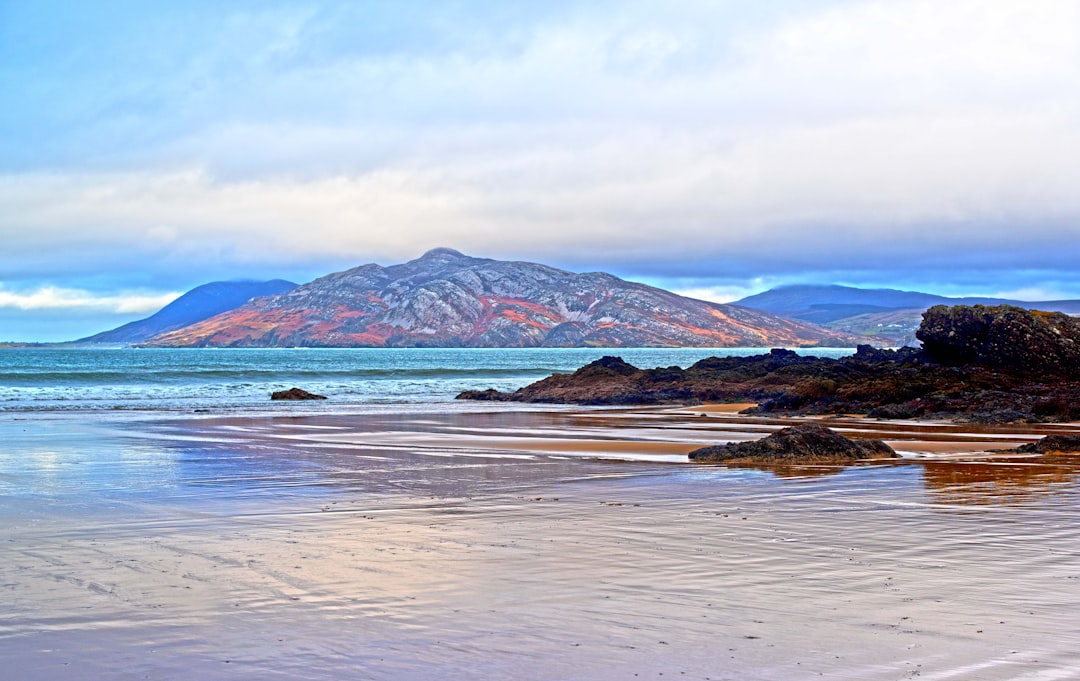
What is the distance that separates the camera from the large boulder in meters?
35.6

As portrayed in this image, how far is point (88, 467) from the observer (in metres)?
17.9

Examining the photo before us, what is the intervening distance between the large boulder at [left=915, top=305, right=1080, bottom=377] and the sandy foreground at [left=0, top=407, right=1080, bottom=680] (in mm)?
19600

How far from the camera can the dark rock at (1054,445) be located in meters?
19.6

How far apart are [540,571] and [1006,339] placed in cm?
3216

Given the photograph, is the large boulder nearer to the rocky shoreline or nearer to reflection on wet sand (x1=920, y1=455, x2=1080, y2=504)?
the rocky shoreline

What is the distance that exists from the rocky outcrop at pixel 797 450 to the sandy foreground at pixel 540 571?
3.37 ft

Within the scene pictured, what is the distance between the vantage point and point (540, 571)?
8.99 metres

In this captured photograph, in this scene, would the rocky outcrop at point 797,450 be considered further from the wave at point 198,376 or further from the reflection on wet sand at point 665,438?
the wave at point 198,376

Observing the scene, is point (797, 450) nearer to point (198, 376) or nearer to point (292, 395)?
point (292, 395)

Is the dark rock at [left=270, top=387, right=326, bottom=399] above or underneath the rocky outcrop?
above

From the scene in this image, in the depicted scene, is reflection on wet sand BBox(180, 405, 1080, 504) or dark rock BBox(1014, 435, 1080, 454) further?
dark rock BBox(1014, 435, 1080, 454)

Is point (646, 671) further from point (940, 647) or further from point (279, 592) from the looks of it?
point (279, 592)

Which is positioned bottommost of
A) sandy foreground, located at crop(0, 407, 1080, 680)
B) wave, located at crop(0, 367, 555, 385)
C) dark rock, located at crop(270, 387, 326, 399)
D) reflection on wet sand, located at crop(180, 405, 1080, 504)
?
sandy foreground, located at crop(0, 407, 1080, 680)

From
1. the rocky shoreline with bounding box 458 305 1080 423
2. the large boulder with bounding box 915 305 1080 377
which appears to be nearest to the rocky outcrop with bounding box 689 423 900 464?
the rocky shoreline with bounding box 458 305 1080 423
